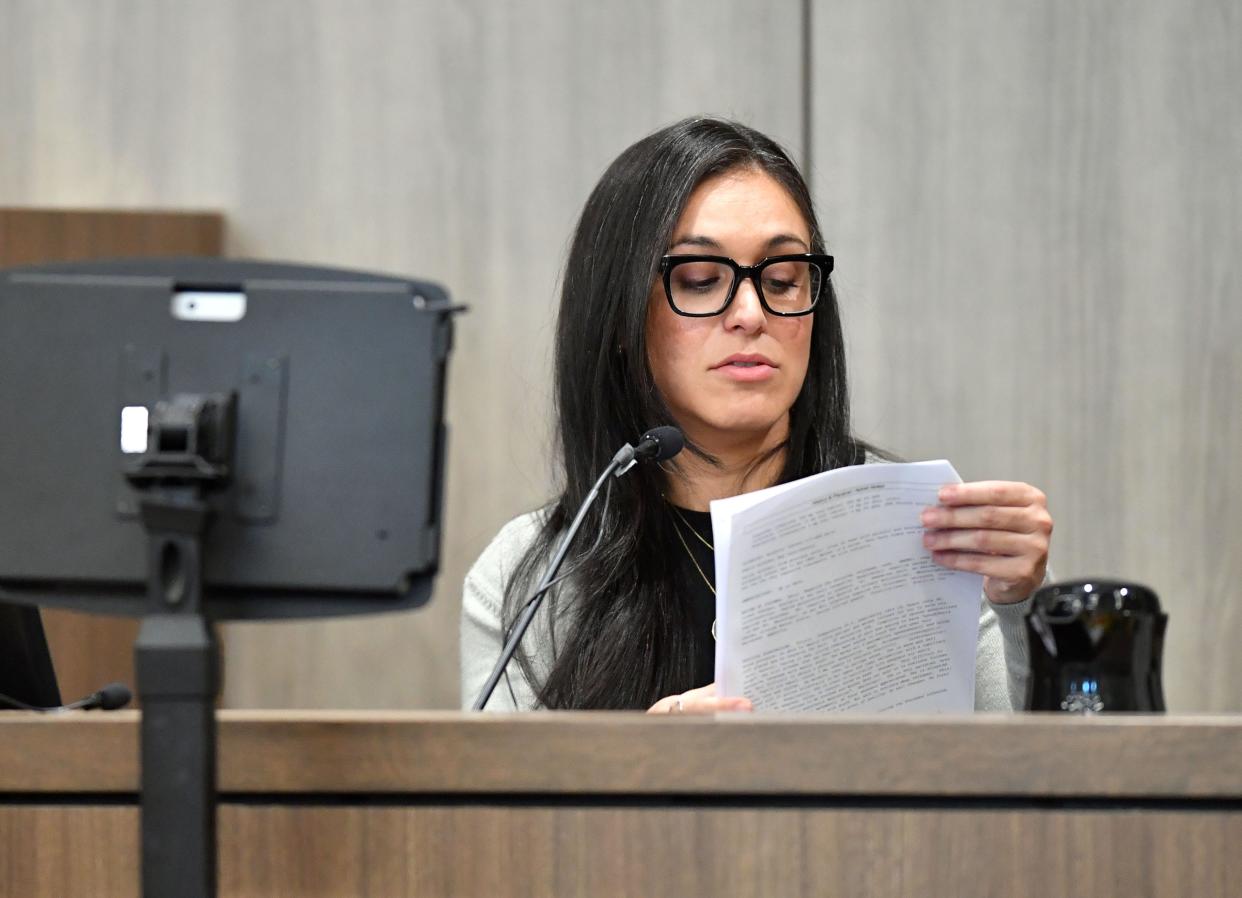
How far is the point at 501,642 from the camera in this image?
1672 millimetres

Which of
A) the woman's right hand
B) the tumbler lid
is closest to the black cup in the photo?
the tumbler lid

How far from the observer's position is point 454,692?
3.04 meters

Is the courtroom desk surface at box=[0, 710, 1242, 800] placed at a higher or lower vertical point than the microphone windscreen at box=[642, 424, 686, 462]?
lower

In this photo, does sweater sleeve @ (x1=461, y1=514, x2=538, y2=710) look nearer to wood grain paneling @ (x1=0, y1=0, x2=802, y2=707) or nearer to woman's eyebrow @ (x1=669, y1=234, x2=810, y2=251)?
woman's eyebrow @ (x1=669, y1=234, x2=810, y2=251)

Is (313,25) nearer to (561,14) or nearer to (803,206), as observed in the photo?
(561,14)

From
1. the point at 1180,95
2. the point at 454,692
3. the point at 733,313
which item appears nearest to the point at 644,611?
the point at 733,313

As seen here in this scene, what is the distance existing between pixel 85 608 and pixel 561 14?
7.79 feet

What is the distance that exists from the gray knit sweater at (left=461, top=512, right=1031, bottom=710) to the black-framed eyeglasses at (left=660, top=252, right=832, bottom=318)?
0.36m

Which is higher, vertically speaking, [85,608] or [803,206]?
[803,206]

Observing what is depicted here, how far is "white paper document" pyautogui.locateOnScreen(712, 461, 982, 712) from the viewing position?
1214mm

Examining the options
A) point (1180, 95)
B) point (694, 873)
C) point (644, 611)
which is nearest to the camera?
point (694, 873)

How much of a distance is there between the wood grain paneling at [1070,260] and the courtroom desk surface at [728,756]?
221 centimetres

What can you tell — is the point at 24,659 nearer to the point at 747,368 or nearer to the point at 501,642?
the point at 501,642

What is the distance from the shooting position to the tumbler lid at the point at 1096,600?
3.25 feet
